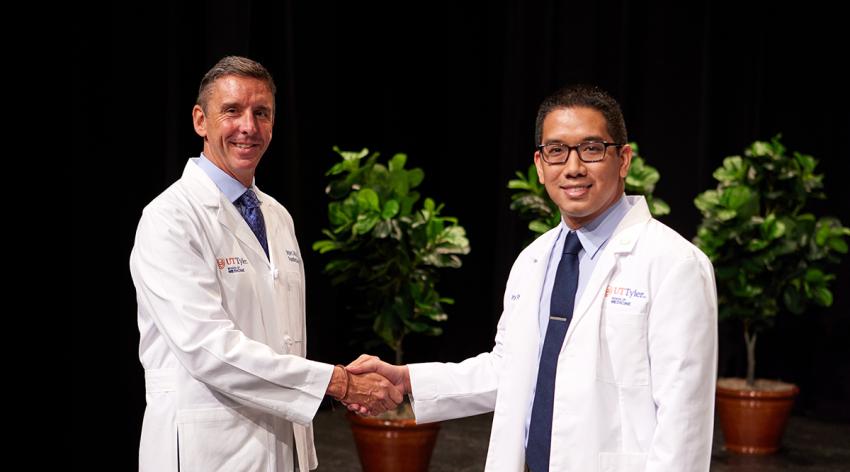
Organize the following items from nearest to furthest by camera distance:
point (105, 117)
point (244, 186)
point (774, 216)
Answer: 1. point (244, 186)
2. point (105, 117)
3. point (774, 216)

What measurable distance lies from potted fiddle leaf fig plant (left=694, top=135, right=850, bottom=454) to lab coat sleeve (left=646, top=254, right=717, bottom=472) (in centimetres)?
301

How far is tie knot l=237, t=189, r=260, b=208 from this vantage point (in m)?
2.51

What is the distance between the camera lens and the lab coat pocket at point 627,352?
1962mm

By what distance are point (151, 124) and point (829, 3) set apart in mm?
4170

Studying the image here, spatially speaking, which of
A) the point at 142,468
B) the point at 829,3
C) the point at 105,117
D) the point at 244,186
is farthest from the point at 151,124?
the point at 829,3

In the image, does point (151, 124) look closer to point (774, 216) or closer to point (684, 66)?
point (774, 216)

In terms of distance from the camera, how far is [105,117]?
372 centimetres

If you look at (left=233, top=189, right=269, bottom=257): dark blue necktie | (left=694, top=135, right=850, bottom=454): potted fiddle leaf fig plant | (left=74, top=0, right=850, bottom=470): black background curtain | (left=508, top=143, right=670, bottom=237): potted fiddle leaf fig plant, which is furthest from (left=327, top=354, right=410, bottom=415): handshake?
(left=694, top=135, right=850, bottom=454): potted fiddle leaf fig plant

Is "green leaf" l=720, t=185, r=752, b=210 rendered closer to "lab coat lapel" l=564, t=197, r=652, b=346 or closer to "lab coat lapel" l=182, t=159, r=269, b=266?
"lab coat lapel" l=564, t=197, r=652, b=346

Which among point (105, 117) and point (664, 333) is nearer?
point (664, 333)

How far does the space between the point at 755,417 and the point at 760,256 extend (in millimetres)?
809

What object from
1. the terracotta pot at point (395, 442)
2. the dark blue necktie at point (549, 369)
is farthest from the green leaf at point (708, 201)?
the dark blue necktie at point (549, 369)

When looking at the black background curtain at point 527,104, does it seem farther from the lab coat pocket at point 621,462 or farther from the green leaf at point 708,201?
the lab coat pocket at point 621,462

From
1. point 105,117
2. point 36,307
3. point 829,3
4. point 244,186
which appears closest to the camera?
point 244,186
